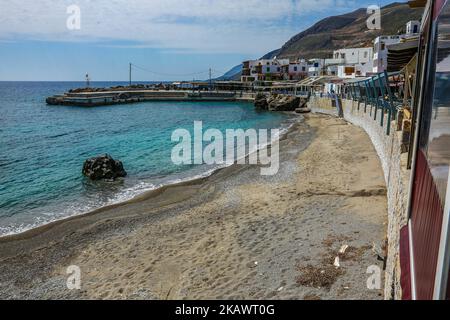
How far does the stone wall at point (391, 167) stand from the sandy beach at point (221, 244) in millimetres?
751

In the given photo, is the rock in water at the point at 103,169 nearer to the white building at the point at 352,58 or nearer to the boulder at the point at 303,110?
the boulder at the point at 303,110

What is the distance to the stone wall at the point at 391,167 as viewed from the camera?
6.70 metres

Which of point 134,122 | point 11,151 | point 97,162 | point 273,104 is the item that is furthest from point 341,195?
point 273,104

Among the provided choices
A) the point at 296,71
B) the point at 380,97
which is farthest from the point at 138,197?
the point at 296,71

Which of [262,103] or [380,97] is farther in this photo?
[262,103]

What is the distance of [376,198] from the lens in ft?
43.3

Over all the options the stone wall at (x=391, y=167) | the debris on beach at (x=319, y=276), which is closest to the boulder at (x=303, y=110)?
the stone wall at (x=391, y=167)

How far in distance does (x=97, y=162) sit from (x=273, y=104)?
46.4 m

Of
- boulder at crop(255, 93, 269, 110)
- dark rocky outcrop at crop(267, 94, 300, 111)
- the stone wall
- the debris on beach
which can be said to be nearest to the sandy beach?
the debris on beach

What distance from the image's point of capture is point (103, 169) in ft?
67.9

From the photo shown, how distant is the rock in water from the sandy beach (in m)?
4.13

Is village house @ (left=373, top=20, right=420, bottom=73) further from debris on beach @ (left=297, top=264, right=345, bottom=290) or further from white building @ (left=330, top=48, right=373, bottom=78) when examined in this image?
debris on beach @ (left=297, top=264, right=345, bottom=290)

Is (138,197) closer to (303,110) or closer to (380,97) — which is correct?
(380,97)

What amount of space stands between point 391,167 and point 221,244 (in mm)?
5783
